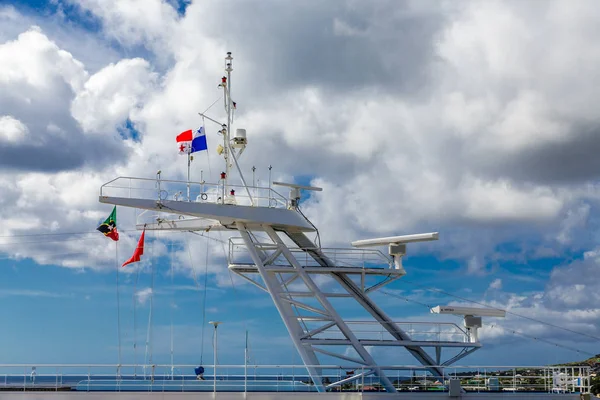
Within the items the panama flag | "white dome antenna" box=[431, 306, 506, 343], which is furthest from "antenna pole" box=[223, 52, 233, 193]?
"white dome antenna" box=[431, 306, 506, 343]

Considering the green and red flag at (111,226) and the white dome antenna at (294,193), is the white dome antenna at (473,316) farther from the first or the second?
the green and red flag at (111,226)

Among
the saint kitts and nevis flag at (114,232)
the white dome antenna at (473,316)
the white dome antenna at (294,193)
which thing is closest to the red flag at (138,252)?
the saint kitts and nevis flag at (114,232)

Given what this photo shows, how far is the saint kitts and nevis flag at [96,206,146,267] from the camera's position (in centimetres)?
3158

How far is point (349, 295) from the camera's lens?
31828 millimetres

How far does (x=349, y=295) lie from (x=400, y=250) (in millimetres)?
3216

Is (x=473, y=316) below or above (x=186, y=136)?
below

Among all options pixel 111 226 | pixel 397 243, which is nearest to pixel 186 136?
pixel 111 226

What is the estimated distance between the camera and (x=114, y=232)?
31766 millimetres

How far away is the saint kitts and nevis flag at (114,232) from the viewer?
104ft

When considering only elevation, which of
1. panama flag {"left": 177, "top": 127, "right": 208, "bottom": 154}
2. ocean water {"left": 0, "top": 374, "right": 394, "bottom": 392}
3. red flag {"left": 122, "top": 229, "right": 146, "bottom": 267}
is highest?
panama flag {"left": 177, "top": 127, "right": 208, "bottom": 154}

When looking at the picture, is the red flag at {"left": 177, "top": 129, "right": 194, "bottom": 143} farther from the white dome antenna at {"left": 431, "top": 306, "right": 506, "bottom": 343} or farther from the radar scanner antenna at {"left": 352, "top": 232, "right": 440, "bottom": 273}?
the white dome antenna at {"left": 431, "top": 306, "right": 506, "bottom": 343}

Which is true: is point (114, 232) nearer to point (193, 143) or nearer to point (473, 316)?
point (193, 143)

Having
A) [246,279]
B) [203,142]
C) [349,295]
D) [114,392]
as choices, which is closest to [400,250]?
[349,295]

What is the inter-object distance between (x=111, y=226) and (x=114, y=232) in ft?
0.98
